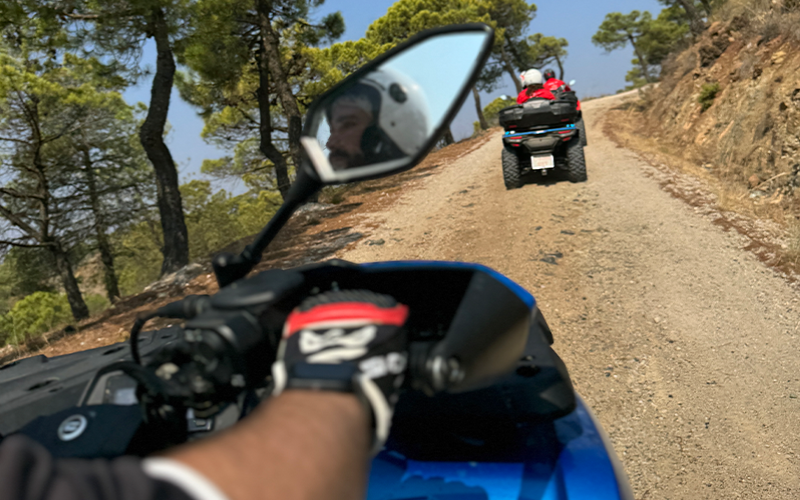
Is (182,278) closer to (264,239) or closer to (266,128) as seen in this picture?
(264,239)

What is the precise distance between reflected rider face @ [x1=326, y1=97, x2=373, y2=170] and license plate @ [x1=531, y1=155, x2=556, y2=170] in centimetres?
772

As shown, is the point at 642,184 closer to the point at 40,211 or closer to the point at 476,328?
the point at 476,328

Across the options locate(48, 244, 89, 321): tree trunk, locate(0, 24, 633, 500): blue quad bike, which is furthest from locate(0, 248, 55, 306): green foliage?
locate(0, 24, 633, 500): blue quad bike

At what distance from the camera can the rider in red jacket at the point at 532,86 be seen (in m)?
9.30

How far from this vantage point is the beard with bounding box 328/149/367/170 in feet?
3.59

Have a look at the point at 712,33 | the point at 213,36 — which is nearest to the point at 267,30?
the point at 213,36

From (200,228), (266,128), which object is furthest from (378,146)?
(200,228)

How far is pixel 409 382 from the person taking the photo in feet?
2.79

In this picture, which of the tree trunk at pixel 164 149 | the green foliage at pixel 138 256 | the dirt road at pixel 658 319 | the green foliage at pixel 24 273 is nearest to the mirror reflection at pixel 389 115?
the dirt road at pixel 658 319

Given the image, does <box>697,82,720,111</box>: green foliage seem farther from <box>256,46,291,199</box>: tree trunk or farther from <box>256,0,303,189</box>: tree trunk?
<box>256,46,291,199</box>: tree trunk

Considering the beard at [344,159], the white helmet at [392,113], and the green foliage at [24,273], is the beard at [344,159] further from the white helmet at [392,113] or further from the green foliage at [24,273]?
the green foliage at [24,273]

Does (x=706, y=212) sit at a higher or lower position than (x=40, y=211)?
lower

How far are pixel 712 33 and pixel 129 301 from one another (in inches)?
633

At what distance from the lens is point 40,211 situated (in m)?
15.0
